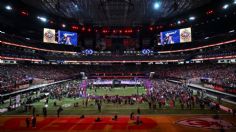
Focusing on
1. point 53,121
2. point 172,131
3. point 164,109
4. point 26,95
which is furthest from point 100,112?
point 26,95

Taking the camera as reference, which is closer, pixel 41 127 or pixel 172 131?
pixel 172 131

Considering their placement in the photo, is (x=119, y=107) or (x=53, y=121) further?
(x=119, y=107)

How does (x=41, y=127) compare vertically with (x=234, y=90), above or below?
below

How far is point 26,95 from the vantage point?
45.3m

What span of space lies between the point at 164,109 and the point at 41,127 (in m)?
18.9

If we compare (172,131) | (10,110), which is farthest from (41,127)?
(172,131)

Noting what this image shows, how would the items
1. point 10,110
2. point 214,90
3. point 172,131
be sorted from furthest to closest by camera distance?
point 214,90 < point 10,110 < point 172,131

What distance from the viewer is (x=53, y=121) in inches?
1098

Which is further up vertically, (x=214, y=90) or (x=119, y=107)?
(x=214, y=90)

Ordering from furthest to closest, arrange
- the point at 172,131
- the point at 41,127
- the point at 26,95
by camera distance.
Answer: the point at 26,95, the point at 41,127, the point at 172,131

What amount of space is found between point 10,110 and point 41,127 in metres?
12.2

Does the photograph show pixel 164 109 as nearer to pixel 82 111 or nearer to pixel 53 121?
pixel 82 111

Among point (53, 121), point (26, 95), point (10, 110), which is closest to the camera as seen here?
point (53, 121)

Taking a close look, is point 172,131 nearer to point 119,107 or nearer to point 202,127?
point 202,127
